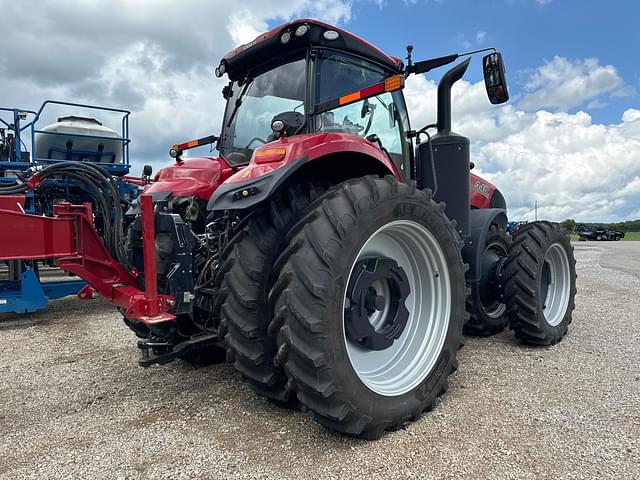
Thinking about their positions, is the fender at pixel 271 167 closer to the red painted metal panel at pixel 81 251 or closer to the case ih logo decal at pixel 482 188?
the red painted metal panel at pixel 81 251

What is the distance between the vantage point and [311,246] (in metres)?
2.26

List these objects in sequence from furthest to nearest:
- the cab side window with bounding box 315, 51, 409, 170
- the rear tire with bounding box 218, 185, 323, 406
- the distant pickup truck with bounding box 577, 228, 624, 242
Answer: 1. the distant pickup truck with bounding box 577, 228, 624, 242
2. the cab side window with bounding box 315, 51, 409, 170
3. the rear tire with bounding box 218, 185, 323, 406

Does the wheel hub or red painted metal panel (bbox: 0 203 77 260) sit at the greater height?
red painted metal panel (bbox: 0 203 77 260)

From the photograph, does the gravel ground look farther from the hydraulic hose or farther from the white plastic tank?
the white plastic tank

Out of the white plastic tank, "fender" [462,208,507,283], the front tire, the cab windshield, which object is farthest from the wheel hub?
the white plastic tank

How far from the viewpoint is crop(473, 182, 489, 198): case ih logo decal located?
198 inches

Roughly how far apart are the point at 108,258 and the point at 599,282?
8.98 m

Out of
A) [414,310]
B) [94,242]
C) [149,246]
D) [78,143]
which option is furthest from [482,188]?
[78,143]

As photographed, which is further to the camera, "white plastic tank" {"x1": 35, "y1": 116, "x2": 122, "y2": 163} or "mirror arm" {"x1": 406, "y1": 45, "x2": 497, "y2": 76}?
"white plastic tank" {"x1": 35, "y1": 116, "x2": 122, "y2": 163}

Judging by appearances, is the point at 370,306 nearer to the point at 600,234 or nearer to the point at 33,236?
the point at 33,236

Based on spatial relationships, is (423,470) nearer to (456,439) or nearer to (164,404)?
(456,439)

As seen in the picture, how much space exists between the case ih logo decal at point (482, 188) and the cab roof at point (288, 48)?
1775mm

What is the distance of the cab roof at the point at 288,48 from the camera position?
3072 mm

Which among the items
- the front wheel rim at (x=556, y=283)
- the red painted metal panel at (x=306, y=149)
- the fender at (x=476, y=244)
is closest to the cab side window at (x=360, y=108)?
the red painted metal panel at (x=306, y=149)
